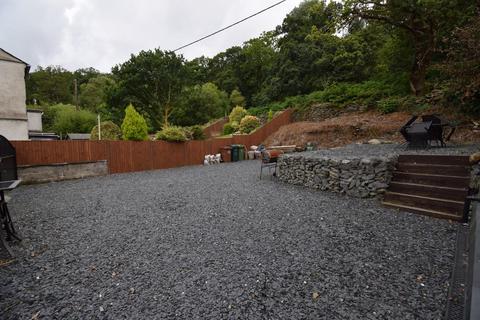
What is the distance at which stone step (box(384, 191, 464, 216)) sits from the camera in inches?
165

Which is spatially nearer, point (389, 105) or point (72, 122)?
point (389, 105)

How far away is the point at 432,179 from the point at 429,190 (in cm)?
38

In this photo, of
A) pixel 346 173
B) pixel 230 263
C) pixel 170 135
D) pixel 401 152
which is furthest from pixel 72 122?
pixel 401 152

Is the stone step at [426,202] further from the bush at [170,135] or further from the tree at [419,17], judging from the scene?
the bush at [170,135]

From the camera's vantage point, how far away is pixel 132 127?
1204 cm

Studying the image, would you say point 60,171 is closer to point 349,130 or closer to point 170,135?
point 170,135

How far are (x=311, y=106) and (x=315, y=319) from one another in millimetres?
18184

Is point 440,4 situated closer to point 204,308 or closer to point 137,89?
point 204,308

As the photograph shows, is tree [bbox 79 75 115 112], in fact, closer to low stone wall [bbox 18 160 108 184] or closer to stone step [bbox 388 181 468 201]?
low stone wall [bbox 18 160 108 184]

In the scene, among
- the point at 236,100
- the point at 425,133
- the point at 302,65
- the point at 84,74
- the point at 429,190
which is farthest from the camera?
the point at 84,74

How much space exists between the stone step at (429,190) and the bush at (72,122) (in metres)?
33.5

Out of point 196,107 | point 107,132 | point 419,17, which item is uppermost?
point 419,17

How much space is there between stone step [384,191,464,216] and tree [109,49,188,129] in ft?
76.2

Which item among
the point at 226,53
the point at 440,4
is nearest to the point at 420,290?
the point at 440,4
